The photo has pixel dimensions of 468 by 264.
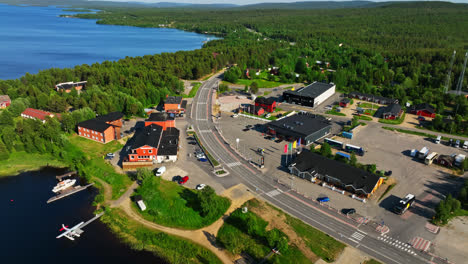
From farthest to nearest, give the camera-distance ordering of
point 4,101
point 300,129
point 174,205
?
point 4,101 → point 300,129 → point 174,205

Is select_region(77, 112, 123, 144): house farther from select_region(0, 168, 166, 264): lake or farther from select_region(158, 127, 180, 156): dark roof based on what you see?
select_region(0, 168, 166, 264): lake

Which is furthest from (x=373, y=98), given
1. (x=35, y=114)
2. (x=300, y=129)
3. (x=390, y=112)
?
(x=35, y=114)

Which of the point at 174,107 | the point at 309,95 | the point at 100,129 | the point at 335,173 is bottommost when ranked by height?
the point at 335,173

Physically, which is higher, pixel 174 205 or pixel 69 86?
pixel 69 86

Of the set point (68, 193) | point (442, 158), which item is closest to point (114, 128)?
point (68, 193)

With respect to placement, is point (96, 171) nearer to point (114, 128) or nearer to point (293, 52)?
point (114, 128)

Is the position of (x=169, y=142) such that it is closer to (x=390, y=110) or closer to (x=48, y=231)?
(x=48, y=231)
